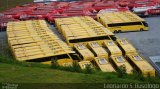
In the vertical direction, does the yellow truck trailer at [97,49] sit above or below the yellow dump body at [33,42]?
below

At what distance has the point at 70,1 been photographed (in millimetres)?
31906

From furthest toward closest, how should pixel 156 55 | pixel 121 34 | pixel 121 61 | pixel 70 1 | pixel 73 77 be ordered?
1. pixel 70 1
2. pixel 121 34
3. pixel 156 55
4. pixel 121 61
5. pixel 73 77

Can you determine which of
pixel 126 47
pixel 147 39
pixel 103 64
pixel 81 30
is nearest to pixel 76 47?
pixel 126 47

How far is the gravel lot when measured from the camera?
739 inches

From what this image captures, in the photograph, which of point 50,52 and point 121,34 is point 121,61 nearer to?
point 50,52

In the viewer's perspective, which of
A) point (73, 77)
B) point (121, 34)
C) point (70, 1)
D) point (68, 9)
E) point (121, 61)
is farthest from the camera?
point (70, 1)

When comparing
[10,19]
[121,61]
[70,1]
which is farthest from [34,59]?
[70,1]

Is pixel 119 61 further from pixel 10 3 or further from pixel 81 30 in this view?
pixel 10 3

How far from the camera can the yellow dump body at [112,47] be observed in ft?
57.1

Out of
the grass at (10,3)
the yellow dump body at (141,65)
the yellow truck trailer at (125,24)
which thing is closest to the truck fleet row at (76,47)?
the yellow dump body at (141,65)

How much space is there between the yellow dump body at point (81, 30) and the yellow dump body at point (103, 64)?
11.5ft

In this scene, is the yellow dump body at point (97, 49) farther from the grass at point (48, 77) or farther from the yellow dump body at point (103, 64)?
the grass at point (48, 77)

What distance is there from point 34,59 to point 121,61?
415 centimetres

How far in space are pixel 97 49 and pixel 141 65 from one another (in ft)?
10.6
